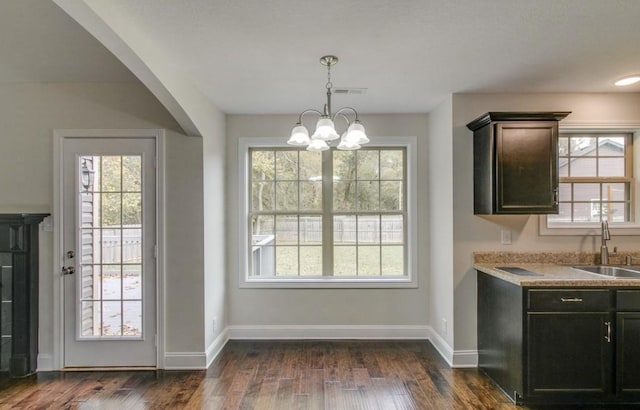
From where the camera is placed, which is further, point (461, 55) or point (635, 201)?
point (635, 201)

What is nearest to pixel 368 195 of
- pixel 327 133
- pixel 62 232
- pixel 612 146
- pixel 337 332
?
pixel 337 332

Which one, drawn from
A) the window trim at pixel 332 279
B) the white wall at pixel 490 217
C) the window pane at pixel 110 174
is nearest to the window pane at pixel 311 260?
the window trim at pixel 332 279

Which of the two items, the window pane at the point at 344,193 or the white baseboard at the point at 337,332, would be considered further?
the window pane at the point at 344,193

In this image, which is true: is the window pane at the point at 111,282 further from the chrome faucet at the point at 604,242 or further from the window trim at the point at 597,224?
the chrome faucet at the point at 604,242

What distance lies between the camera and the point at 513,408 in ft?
8.66

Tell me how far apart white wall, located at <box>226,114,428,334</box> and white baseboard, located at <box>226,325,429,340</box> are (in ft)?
0.14

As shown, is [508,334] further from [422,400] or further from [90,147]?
[90,147]

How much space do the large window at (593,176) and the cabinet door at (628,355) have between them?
3.61 ft

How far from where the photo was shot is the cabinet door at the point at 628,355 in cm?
255

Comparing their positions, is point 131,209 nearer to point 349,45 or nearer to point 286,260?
point 286,260

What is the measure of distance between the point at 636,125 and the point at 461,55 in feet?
6.72

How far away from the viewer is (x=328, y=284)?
4035mm

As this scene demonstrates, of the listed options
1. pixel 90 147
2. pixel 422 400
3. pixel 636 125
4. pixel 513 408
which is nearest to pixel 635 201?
pixel 636 125

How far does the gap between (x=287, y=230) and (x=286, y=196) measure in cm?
39
